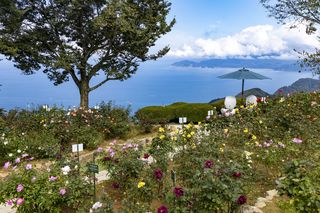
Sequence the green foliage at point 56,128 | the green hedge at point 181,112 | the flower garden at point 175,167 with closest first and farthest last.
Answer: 1. the flower garden at point 175,167
2. the green foliage at point 56,128
3. the green hedge at point 181,112

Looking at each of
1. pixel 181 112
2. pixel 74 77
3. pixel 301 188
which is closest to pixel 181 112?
pixel 181 112

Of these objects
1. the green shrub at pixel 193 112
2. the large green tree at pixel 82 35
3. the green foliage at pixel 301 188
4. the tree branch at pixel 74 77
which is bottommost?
the green shrub at pixel 193 112

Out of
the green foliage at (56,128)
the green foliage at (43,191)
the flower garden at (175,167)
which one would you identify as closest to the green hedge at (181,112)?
the green foliage at (56,128)

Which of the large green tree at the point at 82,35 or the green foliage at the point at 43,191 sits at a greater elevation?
the large green tree at the point at 82,35

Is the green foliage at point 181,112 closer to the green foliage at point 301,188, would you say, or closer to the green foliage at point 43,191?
the green foliage at point 43,191

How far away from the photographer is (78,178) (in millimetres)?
4426

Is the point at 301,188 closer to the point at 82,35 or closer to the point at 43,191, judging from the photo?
the point at 43,191

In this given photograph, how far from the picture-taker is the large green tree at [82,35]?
1406 centimetres

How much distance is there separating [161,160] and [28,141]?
453 cm

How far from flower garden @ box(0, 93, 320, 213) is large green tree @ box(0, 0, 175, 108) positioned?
227 inches

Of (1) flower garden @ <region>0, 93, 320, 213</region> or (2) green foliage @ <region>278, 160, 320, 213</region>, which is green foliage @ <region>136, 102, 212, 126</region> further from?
(2) green foliage @ <region>278, 160, 320, 213</region>

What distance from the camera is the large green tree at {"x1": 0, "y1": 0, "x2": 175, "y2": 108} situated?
1406 centimetres

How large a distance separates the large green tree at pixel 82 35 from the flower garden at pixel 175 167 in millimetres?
5766

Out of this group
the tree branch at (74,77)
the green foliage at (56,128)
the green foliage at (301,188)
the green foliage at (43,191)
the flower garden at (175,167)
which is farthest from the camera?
the tree branch at (74,77)
